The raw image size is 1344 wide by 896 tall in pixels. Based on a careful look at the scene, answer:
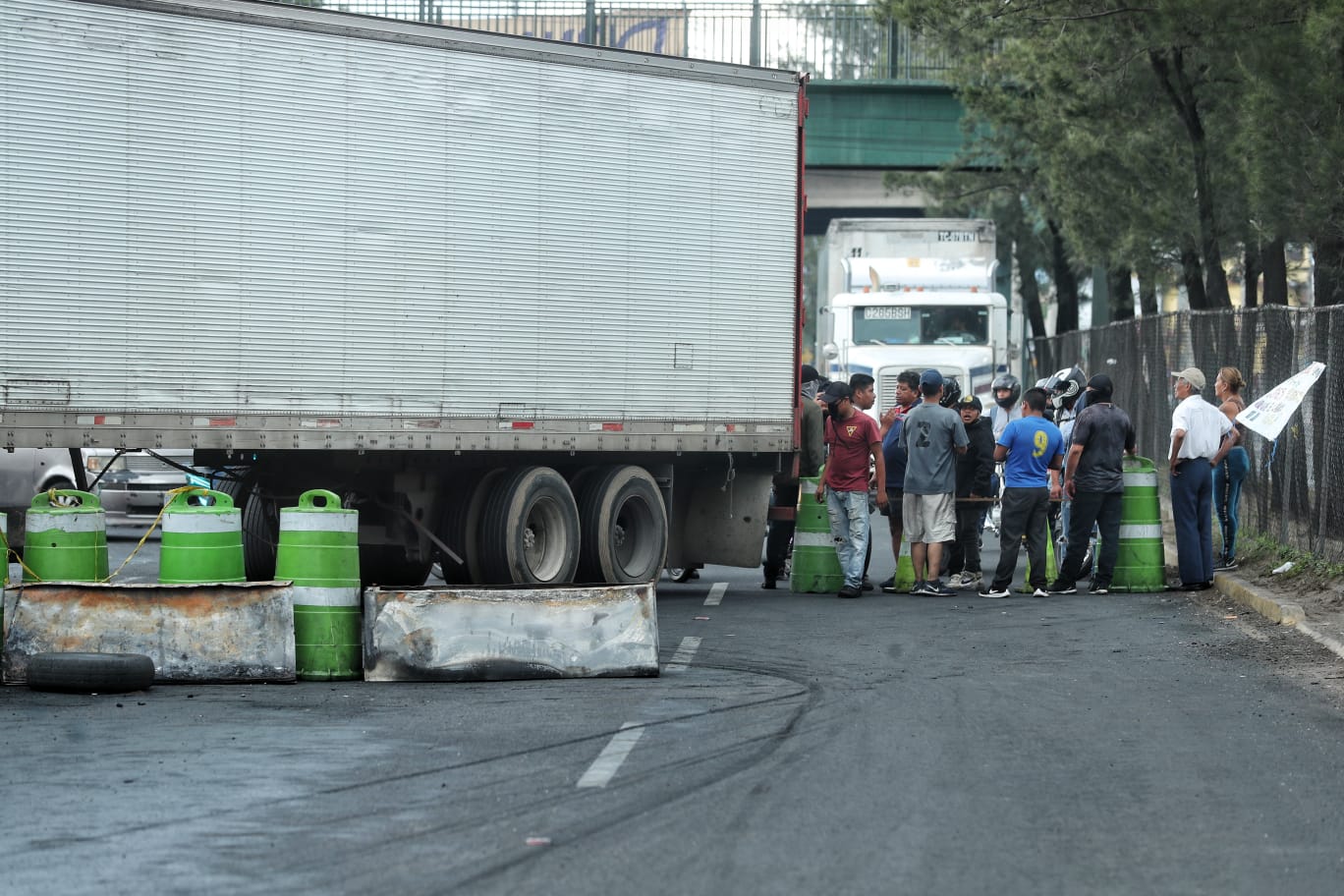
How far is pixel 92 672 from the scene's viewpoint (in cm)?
1019

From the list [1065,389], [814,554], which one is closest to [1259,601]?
[814,554]

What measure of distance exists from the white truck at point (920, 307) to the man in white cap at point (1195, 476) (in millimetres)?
14803

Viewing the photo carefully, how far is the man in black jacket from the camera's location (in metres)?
17.2

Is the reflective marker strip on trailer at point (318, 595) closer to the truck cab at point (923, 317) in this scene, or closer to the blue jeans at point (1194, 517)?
the blue jeans at point (1194, 517)

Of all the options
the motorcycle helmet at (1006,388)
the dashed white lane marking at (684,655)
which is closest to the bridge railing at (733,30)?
the motorcycle helmet at (1006,388)

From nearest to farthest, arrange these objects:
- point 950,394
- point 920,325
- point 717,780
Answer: point 717,780 → point 950,394 → point 920,325

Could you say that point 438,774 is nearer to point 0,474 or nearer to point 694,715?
point 694,715

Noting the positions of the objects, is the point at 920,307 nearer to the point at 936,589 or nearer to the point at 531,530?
the point at 936,589

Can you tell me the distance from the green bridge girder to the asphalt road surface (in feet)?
86.2

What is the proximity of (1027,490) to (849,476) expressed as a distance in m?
1.50

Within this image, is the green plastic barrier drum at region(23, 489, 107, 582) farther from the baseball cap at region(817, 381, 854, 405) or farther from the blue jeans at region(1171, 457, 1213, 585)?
the blue jeans at region(1171, 457, 1213, 585)

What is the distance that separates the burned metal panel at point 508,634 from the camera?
1078 centimetres

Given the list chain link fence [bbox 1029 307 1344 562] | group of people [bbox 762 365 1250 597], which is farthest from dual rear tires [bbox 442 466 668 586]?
chain link fence [bbox 1029 307 1344 562]

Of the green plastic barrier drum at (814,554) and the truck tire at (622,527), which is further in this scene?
the green plastic barrier drum at (814,554)
